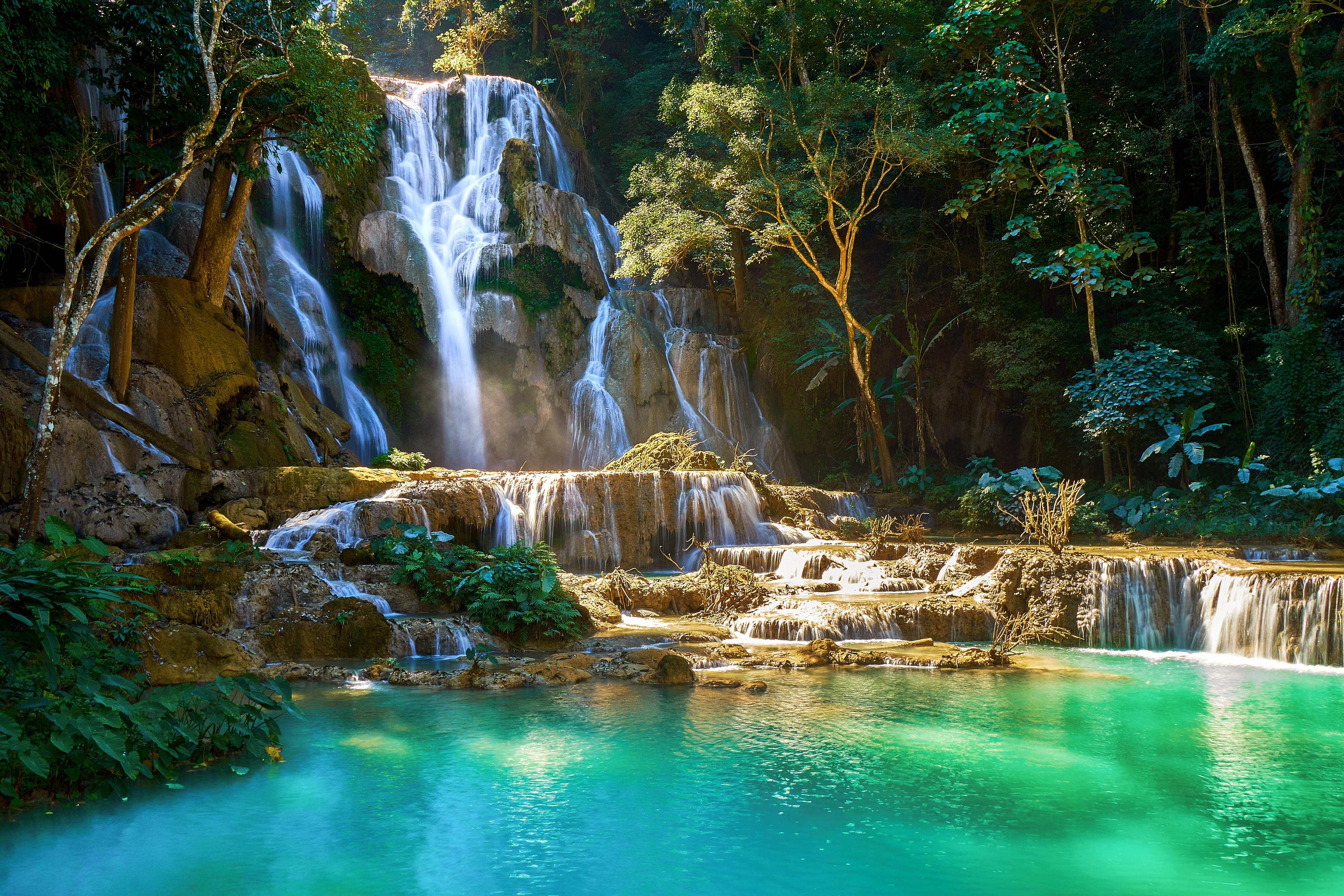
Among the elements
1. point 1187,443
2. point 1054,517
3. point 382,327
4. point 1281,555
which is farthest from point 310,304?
point 1281,555

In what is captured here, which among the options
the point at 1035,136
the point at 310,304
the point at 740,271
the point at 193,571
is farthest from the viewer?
the point at 740,271

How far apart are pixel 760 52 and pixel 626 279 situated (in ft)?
22.3

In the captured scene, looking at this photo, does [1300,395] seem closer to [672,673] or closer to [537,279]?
[672,673]

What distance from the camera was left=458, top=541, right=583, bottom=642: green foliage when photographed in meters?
8.94

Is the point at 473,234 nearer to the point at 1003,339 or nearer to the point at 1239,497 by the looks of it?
the point at 1003,339

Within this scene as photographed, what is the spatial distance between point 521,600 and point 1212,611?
7.57 metres

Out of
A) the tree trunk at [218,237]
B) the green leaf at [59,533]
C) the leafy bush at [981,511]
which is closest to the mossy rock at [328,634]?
the green leaf at [59,533]

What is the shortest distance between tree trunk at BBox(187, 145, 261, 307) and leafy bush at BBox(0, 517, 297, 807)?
10181mm

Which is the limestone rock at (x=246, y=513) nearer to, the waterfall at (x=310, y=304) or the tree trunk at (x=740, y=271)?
the waterfall at (x=310, y=304)

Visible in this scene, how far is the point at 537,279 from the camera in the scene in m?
21.7

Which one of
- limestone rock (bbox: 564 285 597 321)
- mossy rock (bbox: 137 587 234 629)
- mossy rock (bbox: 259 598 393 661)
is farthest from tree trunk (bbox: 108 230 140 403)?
limestone rock (bbox: 564 285 597 321)

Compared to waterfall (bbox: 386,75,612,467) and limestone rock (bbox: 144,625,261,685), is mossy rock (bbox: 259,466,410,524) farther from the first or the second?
waterfall (bbox: 386,75,612,467)

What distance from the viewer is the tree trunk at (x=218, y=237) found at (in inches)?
544

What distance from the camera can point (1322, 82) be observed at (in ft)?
48.2
